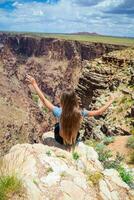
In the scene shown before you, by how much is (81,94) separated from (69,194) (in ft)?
102

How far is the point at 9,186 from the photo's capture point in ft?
23.0

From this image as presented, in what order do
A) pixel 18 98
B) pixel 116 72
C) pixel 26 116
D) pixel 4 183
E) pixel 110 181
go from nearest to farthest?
1. pixel 4 183
2. pixel 110 181
3. pixel 116 72
4. pixel 26 116
5. pixel 18 98

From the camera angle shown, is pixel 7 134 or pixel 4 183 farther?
pixel 7 134

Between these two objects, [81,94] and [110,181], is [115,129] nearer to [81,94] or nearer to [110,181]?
[81,94]

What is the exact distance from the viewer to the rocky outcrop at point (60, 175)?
25.3ft

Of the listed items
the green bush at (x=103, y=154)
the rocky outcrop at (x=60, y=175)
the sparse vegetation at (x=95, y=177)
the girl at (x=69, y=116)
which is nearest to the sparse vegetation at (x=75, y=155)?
the rocky outcrop at (x=60, y=175)

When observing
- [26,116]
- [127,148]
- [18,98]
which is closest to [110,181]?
[127,148]

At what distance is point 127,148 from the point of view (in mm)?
17781

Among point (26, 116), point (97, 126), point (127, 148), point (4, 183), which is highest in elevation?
point (4, 183)

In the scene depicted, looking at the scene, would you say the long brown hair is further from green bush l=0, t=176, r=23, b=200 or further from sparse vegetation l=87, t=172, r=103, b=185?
green bush l=0, t=176, r=23, b=200

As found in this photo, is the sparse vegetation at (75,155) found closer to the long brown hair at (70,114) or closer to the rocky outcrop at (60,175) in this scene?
the rocky outcrop at (60,175)

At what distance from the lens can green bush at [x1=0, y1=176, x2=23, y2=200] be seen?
6.89 meters

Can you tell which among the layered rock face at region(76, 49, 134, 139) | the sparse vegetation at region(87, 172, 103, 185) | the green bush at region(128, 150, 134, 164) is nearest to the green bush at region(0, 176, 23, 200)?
the sparse vegetation at region(87, 172, 103, 185)

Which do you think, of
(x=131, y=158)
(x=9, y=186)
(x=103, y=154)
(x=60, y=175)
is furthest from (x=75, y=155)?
(x=131, y=158)
